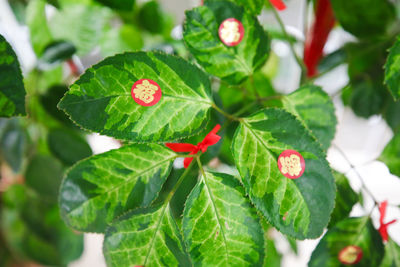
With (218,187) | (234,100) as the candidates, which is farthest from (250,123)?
(234,100)

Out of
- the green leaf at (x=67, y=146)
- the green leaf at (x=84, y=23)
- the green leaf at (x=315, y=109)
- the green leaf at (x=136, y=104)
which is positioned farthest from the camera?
the green leaf at (x=84, y=23)

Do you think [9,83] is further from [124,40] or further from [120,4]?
[124,40]

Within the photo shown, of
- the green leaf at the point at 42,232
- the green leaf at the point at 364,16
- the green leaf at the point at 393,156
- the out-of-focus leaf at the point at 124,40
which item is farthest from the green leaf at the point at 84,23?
the green leaf at the point at 393,156

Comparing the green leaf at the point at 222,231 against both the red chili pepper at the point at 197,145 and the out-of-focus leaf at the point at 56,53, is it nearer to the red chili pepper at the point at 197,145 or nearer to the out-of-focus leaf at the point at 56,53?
the red chili pepper at the point at 197,145

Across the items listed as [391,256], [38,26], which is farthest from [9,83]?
[391,256]

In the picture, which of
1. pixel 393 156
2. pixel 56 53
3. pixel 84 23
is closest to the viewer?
pixel 393 156

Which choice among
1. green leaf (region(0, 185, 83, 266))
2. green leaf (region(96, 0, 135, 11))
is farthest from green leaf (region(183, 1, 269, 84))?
green leaf (region(0, 185, 83, 266))
